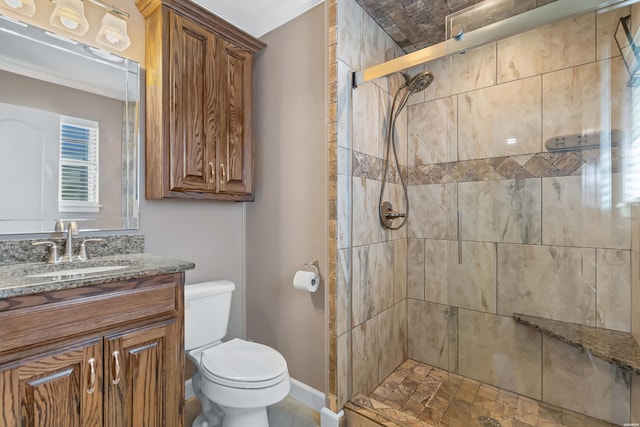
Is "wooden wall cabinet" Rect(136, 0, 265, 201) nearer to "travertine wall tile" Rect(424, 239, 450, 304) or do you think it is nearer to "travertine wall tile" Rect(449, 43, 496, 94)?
"travertine wall tile" Rect(449, 43, 496, 94)

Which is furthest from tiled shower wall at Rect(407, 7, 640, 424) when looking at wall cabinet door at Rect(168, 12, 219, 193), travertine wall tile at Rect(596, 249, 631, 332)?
wall cabinet door at Rect(168, 12, 219, 193)

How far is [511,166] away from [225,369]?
1989mm

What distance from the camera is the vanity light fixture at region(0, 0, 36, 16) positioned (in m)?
1.35

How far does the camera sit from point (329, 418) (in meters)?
1.65

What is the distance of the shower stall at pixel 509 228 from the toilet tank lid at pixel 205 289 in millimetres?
692

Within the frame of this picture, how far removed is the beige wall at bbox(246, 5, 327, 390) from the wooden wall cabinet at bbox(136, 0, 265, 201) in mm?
154

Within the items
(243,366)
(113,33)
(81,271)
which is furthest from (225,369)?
(113,33)

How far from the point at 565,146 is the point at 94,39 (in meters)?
2.64

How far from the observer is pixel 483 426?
1.56m

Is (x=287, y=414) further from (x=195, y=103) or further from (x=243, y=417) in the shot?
(x=195, y=103)

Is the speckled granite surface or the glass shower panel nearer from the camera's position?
the speckled granite surface

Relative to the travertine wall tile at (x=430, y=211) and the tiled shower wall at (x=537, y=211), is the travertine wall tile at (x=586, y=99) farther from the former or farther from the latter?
the travertine wall tile at (x=430, y=211)

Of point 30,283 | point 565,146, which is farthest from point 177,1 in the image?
point 565,146

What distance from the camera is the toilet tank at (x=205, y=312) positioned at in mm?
1675
